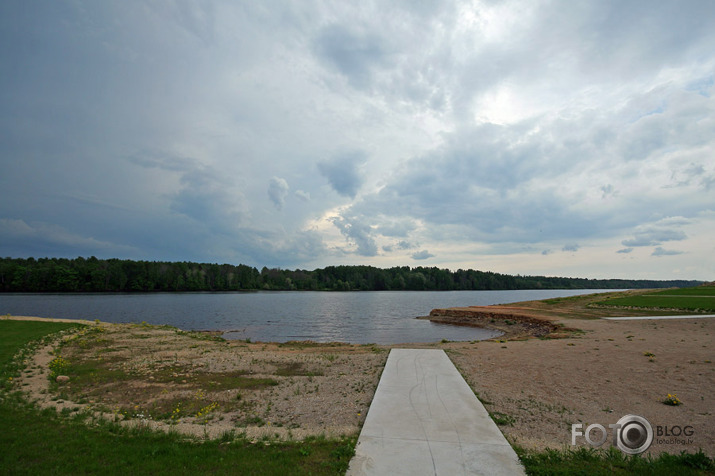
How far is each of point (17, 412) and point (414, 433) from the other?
392 inches

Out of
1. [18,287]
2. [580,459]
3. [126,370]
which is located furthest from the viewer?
[18,287]

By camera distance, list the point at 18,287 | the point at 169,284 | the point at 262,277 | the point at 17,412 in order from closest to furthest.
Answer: the point at 17,412, the point at 18,287, the point at 169,284, the point at 262,277

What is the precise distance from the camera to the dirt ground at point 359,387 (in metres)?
8.08

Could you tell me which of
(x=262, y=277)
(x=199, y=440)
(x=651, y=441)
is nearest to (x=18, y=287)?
(x=262, y=277)

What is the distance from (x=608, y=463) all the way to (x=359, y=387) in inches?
273

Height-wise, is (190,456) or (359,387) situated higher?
(190,456)

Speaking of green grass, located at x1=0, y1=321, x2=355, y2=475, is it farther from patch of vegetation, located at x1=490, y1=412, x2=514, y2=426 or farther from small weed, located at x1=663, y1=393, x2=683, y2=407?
small weed, located at x1=663, y1=393, x2=683, y2=407

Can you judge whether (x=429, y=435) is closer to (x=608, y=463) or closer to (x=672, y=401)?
(x=608, y=463)

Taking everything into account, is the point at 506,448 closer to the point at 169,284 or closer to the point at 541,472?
the point at 541,472

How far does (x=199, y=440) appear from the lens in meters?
7.04

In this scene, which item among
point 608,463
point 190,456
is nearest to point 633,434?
point 608,463

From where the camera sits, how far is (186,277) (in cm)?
14400

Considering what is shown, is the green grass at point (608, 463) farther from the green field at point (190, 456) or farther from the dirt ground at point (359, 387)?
the dirt ground at point (359, 387)

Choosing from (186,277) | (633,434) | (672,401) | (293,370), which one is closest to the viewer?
(633,434)
